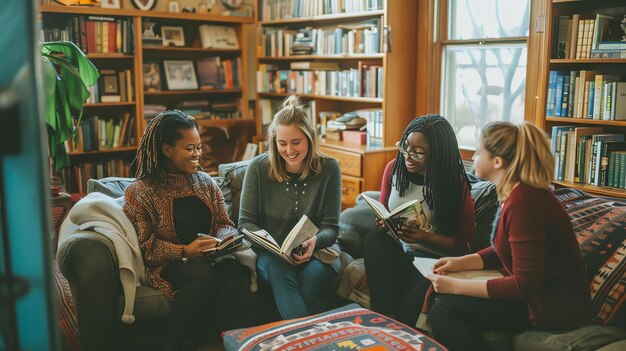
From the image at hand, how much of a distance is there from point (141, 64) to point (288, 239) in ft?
9.49

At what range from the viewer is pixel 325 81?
14.9ft

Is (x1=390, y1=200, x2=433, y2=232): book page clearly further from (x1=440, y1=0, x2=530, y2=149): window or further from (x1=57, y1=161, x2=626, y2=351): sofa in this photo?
(x1=440, y1=0, x2=530, y2=149): window

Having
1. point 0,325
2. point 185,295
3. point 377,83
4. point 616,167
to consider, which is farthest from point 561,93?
point 0,325

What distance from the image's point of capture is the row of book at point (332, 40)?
411 centimetres

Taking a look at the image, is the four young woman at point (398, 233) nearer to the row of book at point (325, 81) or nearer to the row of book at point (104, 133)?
the row of book at point (325, 81)

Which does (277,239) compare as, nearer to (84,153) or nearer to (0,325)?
(0,325)

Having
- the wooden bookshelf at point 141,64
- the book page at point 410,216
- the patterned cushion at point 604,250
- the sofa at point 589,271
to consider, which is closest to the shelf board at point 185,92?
the wooden bookshelf at point 141,64

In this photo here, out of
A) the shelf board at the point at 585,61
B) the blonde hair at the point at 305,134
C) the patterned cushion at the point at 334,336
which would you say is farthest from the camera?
the shelf board at the point at 585,61

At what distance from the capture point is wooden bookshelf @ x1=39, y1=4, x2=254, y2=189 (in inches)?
172

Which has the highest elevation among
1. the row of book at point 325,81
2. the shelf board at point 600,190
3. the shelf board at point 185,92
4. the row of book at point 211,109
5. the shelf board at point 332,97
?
the row of book at point 325,81

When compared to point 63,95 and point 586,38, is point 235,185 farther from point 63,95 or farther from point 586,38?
point 586,38

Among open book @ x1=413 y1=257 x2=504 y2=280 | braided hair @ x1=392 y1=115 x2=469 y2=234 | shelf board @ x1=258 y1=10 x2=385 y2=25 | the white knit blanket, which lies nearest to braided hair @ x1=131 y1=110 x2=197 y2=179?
the white knit blanket

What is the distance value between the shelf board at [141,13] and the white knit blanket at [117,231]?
243cm

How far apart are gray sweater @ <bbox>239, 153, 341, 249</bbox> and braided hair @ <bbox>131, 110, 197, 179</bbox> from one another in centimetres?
37
